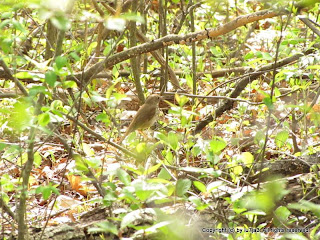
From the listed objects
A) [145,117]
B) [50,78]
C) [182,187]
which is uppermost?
[145,117]

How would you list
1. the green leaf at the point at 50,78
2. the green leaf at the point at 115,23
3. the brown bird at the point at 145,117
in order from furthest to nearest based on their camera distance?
the brown bird at the point at 145,117, the green leaf at the point at 50,78, the green leaf at the point at 115,23

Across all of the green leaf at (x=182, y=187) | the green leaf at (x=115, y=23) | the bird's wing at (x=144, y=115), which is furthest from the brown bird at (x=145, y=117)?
the green leaf at (x=115, y=23)

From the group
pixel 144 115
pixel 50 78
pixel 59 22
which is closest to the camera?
pixel 59 22

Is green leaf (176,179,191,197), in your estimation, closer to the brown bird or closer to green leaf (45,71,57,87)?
green leaf (45,71,57,87)

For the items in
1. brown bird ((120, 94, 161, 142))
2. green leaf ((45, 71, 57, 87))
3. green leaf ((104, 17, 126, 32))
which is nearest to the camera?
green leaf ((104, 17, 126, 32))

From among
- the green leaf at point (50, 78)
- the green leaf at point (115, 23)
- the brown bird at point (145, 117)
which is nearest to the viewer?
the green leaf at point (115, 23)

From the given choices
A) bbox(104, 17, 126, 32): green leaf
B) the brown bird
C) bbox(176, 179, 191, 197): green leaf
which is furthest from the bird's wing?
bbox(104, 17, 126, 32): green leaf

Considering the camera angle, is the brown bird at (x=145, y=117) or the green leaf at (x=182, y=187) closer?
the green leaf at (x=182, y=187)

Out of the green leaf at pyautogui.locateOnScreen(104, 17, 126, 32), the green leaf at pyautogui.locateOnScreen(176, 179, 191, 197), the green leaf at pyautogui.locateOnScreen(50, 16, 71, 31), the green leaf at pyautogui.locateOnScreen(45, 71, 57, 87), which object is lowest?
the green leaf at pyautogui.locateOnScreen(176, 179, 191, 197)

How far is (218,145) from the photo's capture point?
2768 mm

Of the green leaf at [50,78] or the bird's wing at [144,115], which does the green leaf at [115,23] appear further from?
the bird's wing at [144,115]

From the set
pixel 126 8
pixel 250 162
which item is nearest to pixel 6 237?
pixel 250 162

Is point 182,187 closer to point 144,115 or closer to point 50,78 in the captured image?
point 50,78

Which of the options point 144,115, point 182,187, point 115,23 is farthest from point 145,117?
point 115,23
